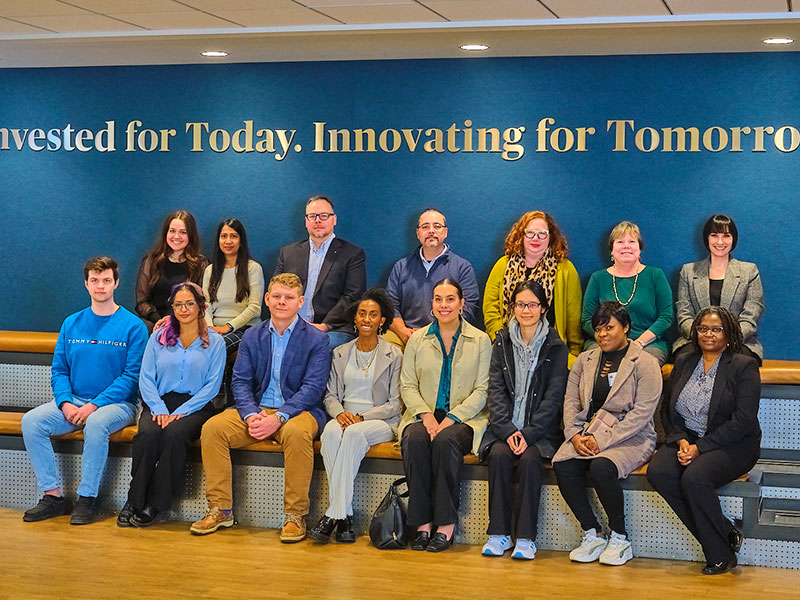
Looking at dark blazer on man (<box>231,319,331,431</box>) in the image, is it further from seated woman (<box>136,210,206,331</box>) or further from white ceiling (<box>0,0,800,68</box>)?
white ceiling (<box>0,0,800,68</box>)

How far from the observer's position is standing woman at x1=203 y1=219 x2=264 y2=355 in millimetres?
7219

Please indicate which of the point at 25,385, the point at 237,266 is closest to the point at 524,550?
the point at 237,266

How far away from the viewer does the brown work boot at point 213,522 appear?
5.95 metres

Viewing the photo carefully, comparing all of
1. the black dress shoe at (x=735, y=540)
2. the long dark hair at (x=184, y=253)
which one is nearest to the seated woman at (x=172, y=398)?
the long dark hair at (x=184, y=253)

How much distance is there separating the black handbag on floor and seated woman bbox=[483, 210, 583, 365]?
1.46 m

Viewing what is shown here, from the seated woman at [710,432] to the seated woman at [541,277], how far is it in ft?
3.64

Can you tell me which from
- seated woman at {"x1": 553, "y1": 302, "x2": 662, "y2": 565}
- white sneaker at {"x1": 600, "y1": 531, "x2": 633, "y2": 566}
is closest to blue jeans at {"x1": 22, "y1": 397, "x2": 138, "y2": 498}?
seated woman at {"x1": 553, "y1": 302, "x2": 662, "y2": 565}

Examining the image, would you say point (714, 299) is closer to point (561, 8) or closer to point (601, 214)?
point (601, 214)

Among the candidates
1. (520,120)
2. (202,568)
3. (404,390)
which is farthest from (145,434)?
(520,120)

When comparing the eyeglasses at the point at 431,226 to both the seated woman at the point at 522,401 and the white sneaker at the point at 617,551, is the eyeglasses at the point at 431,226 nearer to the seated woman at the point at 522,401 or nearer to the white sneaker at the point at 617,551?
the seated woman at the point at 522,401

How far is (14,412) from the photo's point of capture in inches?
282

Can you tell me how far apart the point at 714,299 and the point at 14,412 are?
14.8 ft

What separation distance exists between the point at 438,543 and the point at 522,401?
0.89 m

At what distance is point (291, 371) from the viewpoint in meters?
6.29
